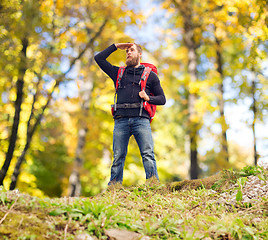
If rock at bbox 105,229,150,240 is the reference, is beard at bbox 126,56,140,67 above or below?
above

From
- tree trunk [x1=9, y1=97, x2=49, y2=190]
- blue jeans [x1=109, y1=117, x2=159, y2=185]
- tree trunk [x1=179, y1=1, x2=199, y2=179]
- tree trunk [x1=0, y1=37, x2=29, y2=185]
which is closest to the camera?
blue jeans [x1=109, y1=117, x2=159, y2=185]

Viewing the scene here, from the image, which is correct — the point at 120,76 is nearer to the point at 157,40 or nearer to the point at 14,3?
the point at 14,3

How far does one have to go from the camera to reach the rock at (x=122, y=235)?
8.76 ft

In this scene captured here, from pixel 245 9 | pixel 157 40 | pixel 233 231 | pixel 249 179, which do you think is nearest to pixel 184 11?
pixel 157 40

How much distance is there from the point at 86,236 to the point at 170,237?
76 cm

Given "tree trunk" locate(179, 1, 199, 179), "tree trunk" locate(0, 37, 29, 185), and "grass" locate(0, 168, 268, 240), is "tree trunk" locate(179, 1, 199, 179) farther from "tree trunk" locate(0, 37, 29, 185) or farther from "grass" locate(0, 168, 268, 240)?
"grass" locate(0, 168, 268, 240)

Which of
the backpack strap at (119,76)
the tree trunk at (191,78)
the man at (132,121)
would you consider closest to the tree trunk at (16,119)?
the backpack strap at (119,76)

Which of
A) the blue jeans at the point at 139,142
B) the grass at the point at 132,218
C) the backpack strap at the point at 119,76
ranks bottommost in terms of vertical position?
the grass at the point at 132,218

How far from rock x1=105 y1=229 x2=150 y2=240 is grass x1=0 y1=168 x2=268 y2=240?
3 centimetres

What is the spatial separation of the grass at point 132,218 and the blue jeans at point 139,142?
762mm

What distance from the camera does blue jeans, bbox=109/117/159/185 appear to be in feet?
15.0

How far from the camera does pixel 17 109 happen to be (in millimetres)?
7574

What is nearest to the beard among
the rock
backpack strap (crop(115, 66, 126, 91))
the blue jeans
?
backpack strap (crop(115, 66, 126, 91))

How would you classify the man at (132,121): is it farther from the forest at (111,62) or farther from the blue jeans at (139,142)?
the forest at (111,62)
